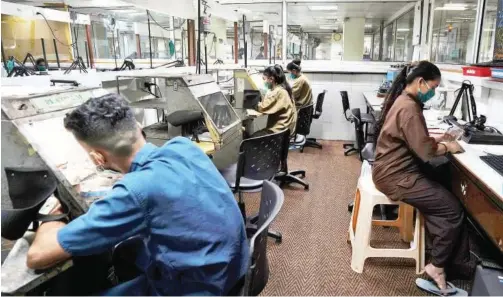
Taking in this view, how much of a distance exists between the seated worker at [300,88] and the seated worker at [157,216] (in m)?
3.70

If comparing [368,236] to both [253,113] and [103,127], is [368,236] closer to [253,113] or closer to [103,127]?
[103,127]

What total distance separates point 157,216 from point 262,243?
378 millimetres

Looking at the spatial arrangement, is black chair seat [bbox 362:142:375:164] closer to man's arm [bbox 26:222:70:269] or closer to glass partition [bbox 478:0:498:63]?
glass partition [bbox 478:0:498:63]

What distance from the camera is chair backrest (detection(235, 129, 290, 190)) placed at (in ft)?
7.57

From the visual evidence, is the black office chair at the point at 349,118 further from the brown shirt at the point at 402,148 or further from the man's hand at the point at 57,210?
the man's hand at the point at 57,210

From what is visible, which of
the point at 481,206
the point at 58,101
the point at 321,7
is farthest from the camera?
the point at 321,7

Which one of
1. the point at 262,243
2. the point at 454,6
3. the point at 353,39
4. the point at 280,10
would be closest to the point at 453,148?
the point at 262,243

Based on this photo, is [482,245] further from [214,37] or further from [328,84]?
[214,37]

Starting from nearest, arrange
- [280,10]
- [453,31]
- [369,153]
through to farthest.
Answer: [369,153] → [453,31] → [280,10]

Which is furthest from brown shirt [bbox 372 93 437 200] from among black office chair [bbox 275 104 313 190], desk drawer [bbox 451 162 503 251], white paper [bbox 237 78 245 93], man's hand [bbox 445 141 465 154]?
white paper [bbox 237 78 245 93]

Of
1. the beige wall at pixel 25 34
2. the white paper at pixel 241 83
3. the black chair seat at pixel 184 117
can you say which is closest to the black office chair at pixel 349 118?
the white paper at pixel 241 83

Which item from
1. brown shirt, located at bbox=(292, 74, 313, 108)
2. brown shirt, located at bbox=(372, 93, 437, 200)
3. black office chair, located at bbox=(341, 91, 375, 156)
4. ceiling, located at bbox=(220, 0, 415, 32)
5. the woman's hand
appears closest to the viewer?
brown shirt, located at bbox=(372, 93, 437, 200)

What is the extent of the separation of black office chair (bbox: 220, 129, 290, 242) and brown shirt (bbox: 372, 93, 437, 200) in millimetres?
709

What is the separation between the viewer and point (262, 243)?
46.9 inches
